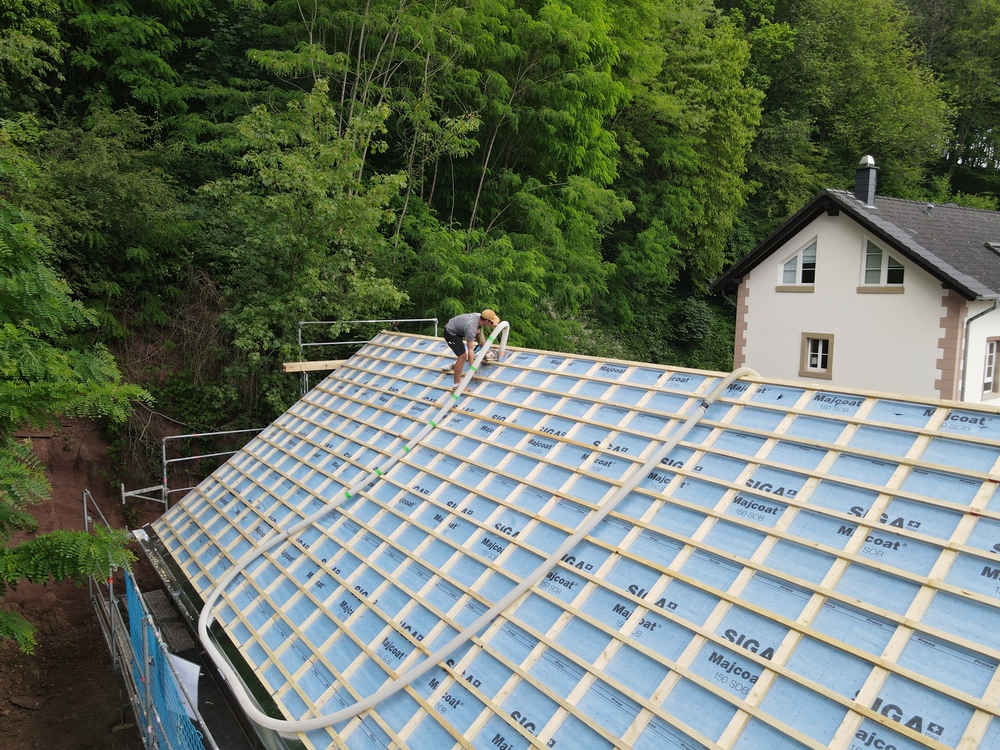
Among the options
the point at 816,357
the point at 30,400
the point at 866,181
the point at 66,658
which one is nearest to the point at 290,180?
the point at 30,400

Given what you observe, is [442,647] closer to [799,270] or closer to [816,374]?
[816,374]

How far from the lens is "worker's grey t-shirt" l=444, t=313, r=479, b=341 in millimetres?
6684

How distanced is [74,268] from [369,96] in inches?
264

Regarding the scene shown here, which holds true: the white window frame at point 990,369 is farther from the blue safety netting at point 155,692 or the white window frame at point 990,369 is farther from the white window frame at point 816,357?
the blue safety netting at point 155,692

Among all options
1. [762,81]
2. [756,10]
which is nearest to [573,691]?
[762,81]

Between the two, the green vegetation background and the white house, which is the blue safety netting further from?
the white house

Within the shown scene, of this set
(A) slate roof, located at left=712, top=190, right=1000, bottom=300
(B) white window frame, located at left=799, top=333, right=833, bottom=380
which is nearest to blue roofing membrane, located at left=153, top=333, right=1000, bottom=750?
(A) slate roof, located at left=712, top=190, right=1000, bottom=300

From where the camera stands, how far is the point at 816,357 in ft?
52.9

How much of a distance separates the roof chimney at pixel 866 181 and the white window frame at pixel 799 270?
1.40 metres

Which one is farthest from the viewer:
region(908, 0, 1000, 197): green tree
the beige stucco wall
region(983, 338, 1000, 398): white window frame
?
region(908, 0, 1000, 197): green tree

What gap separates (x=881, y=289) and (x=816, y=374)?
2.62 metres

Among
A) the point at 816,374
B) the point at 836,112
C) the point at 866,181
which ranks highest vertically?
the point at 836,112

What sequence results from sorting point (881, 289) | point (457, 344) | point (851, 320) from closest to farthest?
1. point (457, 344)
2. point (881, 289)
3. point (851, 320)

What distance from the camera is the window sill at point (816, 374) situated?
15750 millimetres
